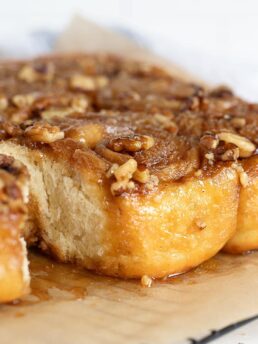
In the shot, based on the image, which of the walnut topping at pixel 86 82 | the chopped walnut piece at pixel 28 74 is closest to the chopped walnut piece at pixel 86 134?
the walnut topping at pixel 86 82

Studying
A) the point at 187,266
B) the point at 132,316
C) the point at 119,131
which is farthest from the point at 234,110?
the point at 132,316

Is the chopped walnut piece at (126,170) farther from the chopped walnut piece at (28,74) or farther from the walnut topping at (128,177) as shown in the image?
the chopped walnut piece at (28,74)

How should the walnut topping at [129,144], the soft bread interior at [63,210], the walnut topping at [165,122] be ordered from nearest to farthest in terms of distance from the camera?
the soft bread interior at [63,210], the walnut topping at [129,144], the walnut topping at [165,122]

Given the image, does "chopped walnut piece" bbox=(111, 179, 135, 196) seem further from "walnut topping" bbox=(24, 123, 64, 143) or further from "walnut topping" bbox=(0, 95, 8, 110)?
"walnut topping" bbox=(0, 95, 8, 110)

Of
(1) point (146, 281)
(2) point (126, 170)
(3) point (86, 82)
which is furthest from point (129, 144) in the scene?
(3) point (86, 82)

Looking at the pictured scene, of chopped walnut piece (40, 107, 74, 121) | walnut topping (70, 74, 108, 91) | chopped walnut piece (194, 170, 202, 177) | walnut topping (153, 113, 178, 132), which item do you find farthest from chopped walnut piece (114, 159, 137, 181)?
walnut topping (70, 74, 108, 91)

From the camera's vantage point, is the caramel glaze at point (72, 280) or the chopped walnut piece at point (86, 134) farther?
the chopped walnut piece at point (86, 134)

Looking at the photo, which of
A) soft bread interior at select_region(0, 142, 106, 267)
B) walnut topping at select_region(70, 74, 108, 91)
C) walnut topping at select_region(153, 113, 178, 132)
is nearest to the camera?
soft bread interior at select_region(0, 142, 106, 267)
